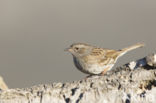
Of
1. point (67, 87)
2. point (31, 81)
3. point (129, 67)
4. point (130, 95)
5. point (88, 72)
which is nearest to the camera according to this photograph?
point (130, 95)

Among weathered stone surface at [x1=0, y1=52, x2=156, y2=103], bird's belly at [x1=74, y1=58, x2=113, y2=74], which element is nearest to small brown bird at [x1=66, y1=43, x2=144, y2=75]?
bird's belly at [x1=74, y1=58, x2=113, y2=74]

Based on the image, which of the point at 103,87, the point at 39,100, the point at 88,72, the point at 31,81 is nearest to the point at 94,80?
the point at 103,87

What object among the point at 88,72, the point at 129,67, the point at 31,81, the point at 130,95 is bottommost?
the point at 130,95

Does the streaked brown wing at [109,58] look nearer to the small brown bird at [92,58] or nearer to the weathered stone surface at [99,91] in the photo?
the small brown bird at [92,58]

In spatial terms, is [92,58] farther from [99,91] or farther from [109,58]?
[99,91]

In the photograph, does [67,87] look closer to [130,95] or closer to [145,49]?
[130,95]

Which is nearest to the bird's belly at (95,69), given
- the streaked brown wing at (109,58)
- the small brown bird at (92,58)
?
the small brown bird at (92,58)

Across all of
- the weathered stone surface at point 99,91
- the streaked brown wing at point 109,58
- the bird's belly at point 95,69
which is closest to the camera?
the weathered stone surface at point 99,91
